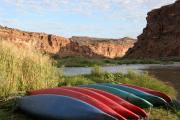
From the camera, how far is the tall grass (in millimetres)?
11180

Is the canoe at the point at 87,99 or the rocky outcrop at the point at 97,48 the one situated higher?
the rocky outcrop at the point at 97,48

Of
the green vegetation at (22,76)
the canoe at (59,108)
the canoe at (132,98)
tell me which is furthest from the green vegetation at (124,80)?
the canoe at (59,108)

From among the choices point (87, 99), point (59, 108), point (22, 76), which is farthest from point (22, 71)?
point (59, 108)

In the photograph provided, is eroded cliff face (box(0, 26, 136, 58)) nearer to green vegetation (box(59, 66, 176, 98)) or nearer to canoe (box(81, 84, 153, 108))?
green vegetation (box(59, 66, 176, 98))

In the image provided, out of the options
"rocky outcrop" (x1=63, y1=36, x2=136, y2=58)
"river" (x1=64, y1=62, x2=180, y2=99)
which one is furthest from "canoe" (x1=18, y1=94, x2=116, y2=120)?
"rocky outcrop" (x1=63, y1=36, x2=136, y2=58)

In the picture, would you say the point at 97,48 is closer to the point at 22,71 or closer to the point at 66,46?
the point at 66,46

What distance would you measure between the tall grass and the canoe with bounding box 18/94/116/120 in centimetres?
176

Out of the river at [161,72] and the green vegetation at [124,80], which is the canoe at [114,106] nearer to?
the green vegetation at [124,80]

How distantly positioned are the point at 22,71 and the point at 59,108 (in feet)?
12.5

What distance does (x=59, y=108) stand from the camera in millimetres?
8508

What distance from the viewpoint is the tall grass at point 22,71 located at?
11.2 m

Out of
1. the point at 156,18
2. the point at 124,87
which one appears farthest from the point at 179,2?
the point at 124,87

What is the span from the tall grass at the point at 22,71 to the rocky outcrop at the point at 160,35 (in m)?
100

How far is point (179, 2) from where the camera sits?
12419 cm
